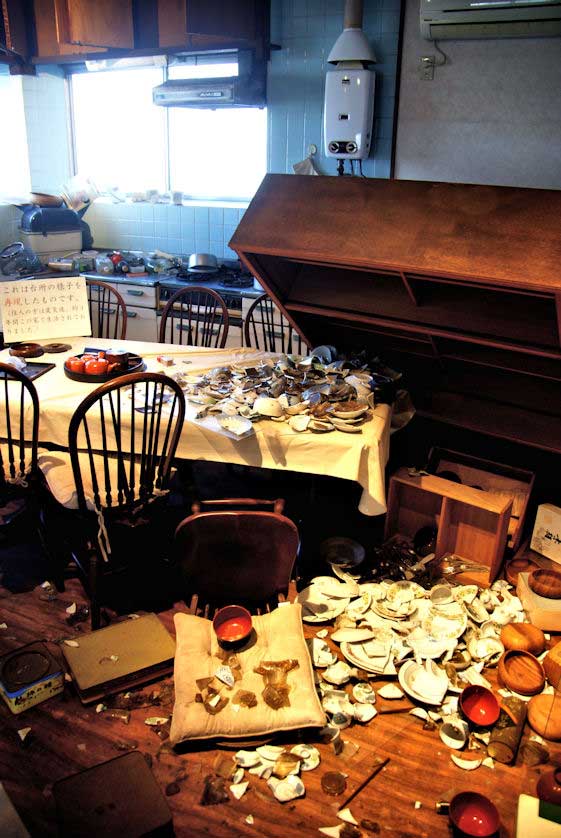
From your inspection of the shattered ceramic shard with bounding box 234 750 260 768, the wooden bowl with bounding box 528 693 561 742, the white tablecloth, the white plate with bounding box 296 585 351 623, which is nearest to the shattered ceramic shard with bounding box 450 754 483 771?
the wooden bowl with bounding box 528 693 561 742

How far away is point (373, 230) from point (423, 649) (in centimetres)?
149

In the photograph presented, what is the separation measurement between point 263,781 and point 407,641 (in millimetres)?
755

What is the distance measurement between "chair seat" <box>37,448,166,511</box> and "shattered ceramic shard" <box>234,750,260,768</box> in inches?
37.4

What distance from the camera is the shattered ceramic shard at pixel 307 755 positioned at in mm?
1992

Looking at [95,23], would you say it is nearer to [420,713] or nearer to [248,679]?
[248,679]

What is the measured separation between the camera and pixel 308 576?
2.87 m

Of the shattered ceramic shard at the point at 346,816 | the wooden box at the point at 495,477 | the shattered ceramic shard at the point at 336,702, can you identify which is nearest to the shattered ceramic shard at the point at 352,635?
the shattered ceramic shard at the point at 336,702

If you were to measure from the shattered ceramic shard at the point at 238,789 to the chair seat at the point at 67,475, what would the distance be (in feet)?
3.38

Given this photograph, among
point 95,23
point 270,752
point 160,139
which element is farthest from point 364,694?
point 160,139

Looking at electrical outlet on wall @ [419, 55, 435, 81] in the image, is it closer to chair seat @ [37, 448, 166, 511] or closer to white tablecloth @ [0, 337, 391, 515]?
white tablecloth @ [0, 337, 391, 515]

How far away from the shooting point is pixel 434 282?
2.60 metres

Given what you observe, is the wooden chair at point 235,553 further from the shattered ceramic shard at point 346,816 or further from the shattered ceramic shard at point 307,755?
the shattered ceramic shard at point 346,816

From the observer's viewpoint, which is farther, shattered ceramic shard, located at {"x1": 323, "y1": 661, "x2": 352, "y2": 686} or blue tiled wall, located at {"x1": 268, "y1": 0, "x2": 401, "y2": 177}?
blue tiled wall, located at {"x1": 268, "y1": 0, "x2": 401, "y2": 177}

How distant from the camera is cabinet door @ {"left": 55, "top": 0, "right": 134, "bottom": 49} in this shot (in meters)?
4.23
